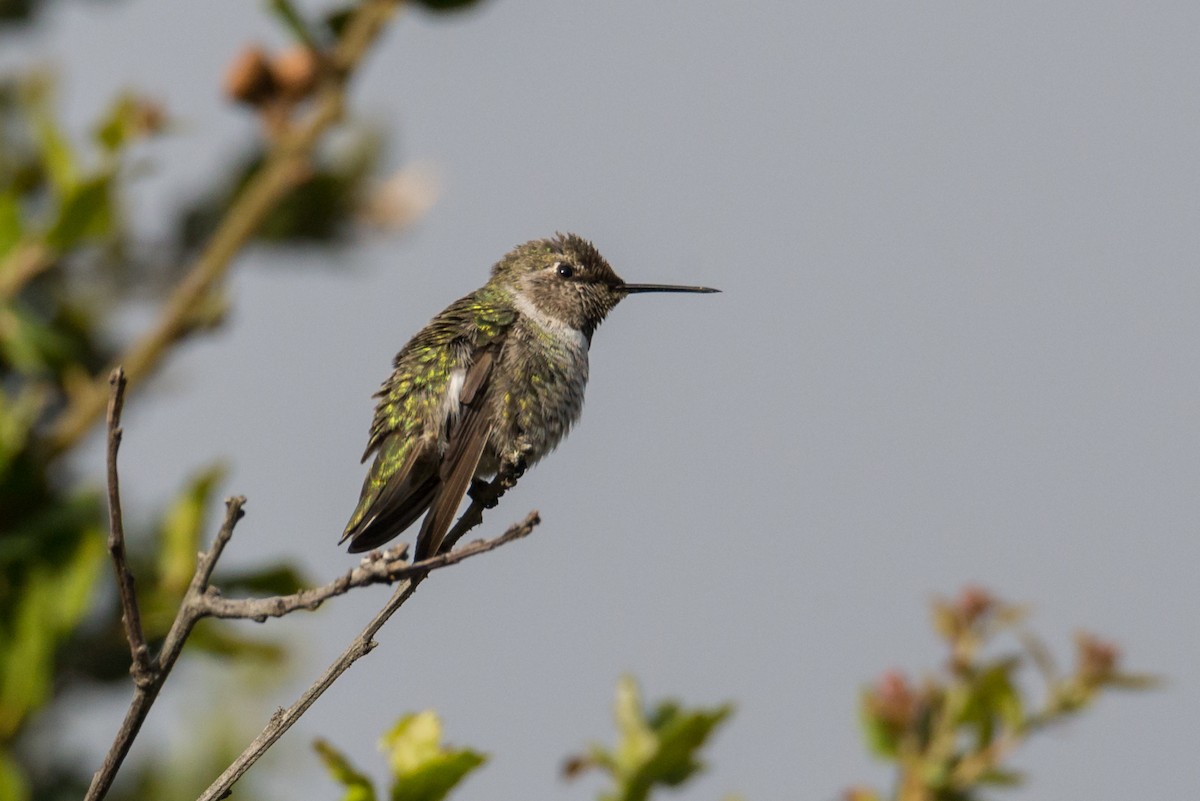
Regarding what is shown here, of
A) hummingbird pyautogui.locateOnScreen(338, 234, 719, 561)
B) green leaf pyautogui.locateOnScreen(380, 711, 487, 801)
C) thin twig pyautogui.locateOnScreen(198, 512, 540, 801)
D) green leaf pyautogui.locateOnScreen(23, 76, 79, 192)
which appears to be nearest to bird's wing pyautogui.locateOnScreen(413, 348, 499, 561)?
hummingbird pyautogui.locateOnScreen(338, 234, 719, 561)

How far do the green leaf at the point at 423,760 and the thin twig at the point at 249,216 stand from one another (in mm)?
1943

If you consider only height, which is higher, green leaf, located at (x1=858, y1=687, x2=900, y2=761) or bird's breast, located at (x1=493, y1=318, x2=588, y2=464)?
bird's breast, located at (x1=493, y1=318, x2=588, y2=464)

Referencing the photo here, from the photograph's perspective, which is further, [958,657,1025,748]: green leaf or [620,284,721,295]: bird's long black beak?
[620,284,721,295]: bird's long black beak

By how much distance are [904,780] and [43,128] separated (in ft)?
10.1

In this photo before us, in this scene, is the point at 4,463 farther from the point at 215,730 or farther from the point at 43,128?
the point at 215,730

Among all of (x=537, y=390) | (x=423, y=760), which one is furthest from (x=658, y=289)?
→ (x=423, y=760)

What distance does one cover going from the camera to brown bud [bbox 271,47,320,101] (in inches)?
168

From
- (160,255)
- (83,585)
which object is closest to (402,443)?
(83,585)

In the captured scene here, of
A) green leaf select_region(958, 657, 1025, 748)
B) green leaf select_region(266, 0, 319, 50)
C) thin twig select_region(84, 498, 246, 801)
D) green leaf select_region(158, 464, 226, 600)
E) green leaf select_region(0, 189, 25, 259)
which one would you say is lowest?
thin twig select_region(84, 498, 246, 801)

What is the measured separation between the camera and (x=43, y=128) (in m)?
4.27

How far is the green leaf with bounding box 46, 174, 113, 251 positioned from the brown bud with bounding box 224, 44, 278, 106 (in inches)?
17.9

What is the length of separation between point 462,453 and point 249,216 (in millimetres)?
1225

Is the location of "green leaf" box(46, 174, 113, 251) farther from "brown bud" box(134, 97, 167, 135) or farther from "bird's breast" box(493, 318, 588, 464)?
"bird's breast" box(493, 318, 588, 464)

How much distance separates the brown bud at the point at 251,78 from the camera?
14.0ft
